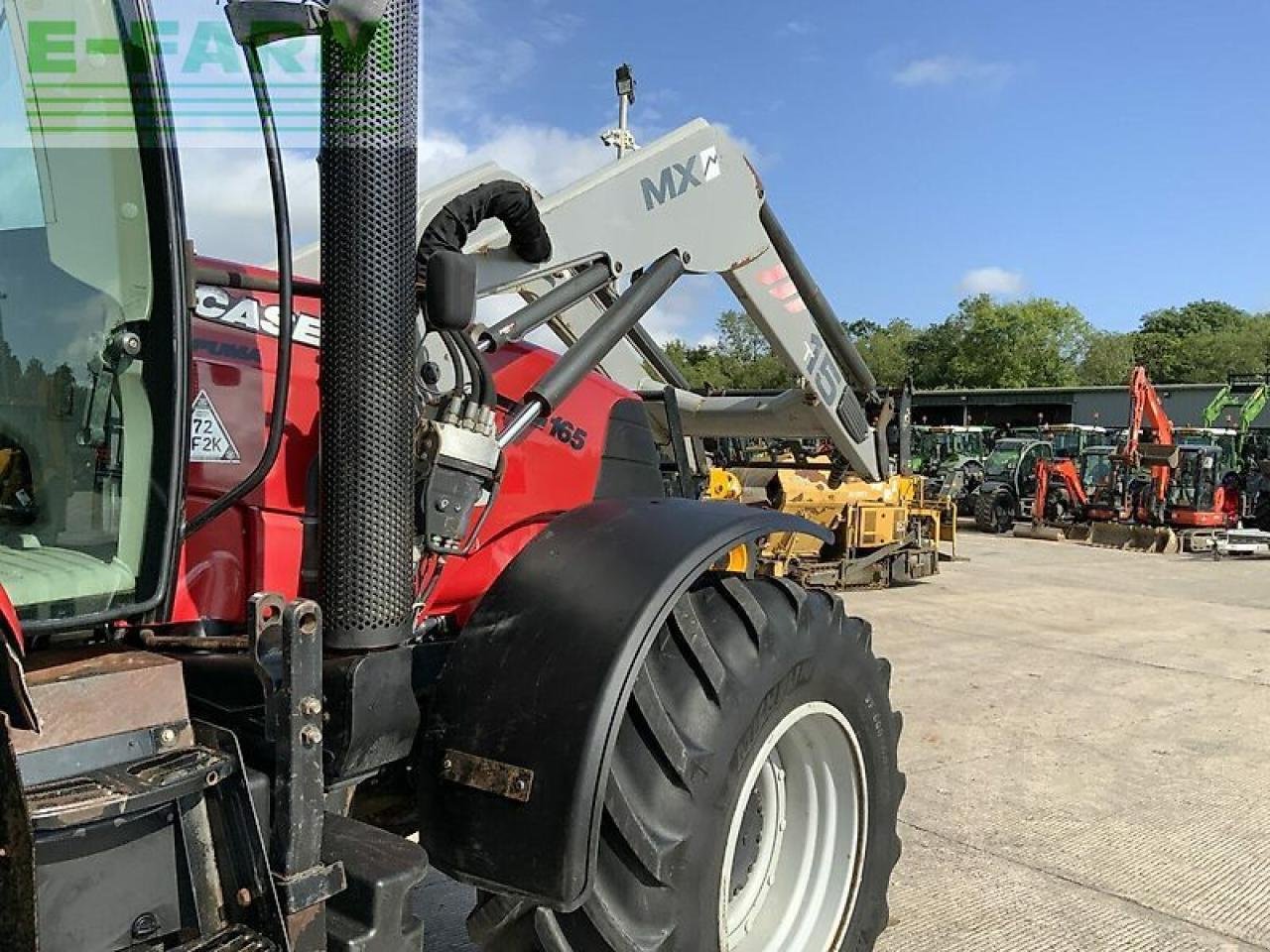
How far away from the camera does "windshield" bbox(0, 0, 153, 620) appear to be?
1746 millimetres

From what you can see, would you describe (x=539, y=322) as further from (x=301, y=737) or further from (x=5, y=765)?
(x=5, y=765)

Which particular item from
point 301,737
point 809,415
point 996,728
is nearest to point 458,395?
point 301,737

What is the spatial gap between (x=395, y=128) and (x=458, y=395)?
22.7 inches

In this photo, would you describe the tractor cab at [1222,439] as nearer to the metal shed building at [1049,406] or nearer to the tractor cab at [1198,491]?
the tractor cab at [1198,491]

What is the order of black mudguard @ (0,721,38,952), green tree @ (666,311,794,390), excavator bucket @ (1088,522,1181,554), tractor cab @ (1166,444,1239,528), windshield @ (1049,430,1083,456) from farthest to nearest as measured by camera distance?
green tree @ (666,311,794,390)
windshield @ (1049,430,1083,456)
tractor cab @ (1166,444,1239,528)
excavator bucket @ (1088,522,1181,554)
black mudguard @ (0,721,38,952)

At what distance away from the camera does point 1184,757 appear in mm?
5391

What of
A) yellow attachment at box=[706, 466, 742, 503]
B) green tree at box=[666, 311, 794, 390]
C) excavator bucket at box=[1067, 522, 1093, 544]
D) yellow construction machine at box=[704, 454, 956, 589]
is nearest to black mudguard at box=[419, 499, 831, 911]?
yellow attachment at box=[706, 466, 742, 503]

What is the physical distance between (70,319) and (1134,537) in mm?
18982

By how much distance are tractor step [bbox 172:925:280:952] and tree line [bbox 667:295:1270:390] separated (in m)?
56.5

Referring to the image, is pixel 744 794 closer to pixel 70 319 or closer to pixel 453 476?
pixel 453 476

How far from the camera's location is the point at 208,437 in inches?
88.4

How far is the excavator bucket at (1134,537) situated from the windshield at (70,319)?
723 inches

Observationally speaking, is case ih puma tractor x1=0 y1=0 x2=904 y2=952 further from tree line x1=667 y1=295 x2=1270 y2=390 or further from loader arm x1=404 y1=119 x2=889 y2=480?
tree line x1=667 y1=295 x2=1270 y2=390

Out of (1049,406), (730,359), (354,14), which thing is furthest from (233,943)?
(730,359)
